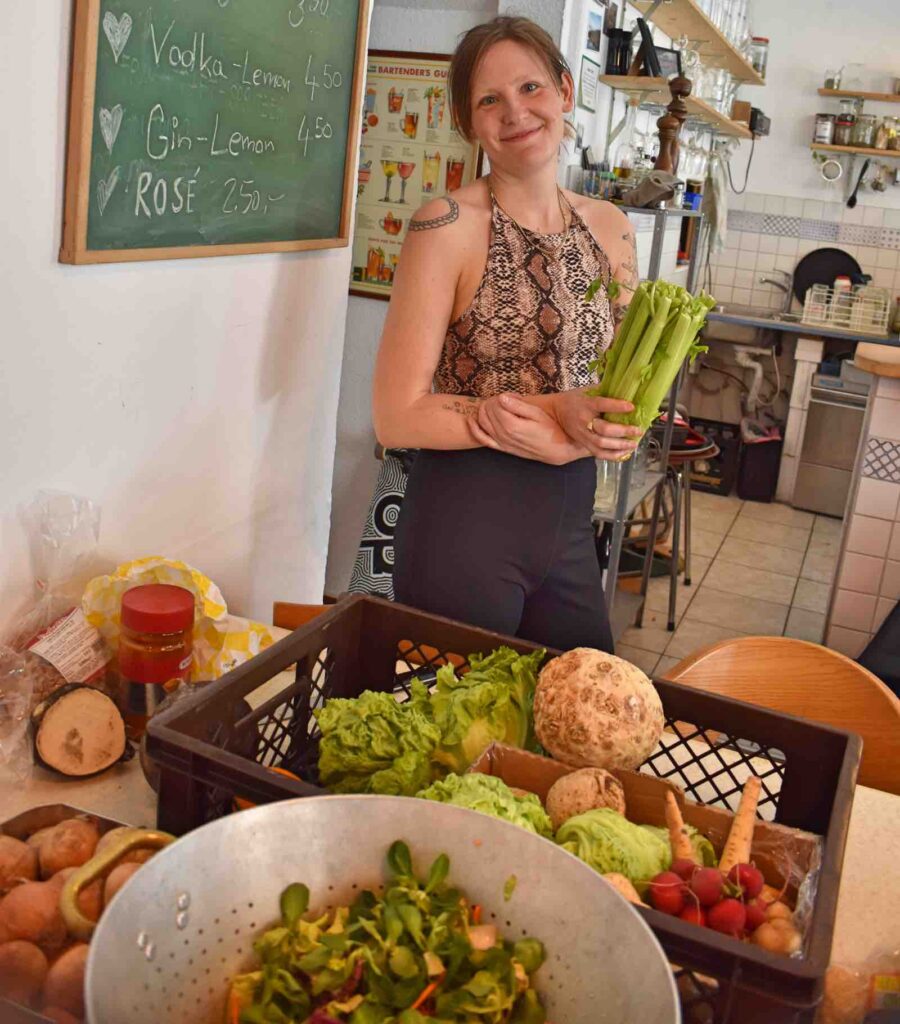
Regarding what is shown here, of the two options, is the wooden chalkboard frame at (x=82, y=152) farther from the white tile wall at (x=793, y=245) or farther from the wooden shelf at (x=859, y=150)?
the white tile wall at (x=793, y=245)

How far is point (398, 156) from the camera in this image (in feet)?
12.0

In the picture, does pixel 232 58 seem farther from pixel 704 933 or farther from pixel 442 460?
pixel 704 933

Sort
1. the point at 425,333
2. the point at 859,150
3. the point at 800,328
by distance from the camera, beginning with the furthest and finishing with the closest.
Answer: the point at 859,150
the point at 800,328
the point at 425,333

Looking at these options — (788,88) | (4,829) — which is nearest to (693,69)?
(788,88)

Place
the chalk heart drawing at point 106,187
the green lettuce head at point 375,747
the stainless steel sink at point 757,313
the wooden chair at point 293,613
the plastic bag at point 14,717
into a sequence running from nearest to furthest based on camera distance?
1. the green lettuce head at point 375,747
2. the plastic bag at point 14,717
3. the chalk heart drawing at point 106,187
4. the wooden chair at point 293,613
5. the stainless steel sink at point 757,313

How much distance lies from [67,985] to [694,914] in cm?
54

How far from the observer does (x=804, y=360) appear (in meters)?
6.36

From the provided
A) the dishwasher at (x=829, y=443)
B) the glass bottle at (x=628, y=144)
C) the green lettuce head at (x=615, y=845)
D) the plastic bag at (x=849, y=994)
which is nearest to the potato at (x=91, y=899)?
the green lettuce head at (x=615, y=845)

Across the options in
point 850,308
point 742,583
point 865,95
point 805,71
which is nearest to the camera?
point 742,583

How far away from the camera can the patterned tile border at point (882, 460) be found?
337 centimetres

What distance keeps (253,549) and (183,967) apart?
147cm

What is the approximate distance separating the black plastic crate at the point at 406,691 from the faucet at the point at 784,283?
6351mm

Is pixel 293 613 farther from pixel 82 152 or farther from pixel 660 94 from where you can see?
pixel 660 94

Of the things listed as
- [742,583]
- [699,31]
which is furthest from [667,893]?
[699,31]
